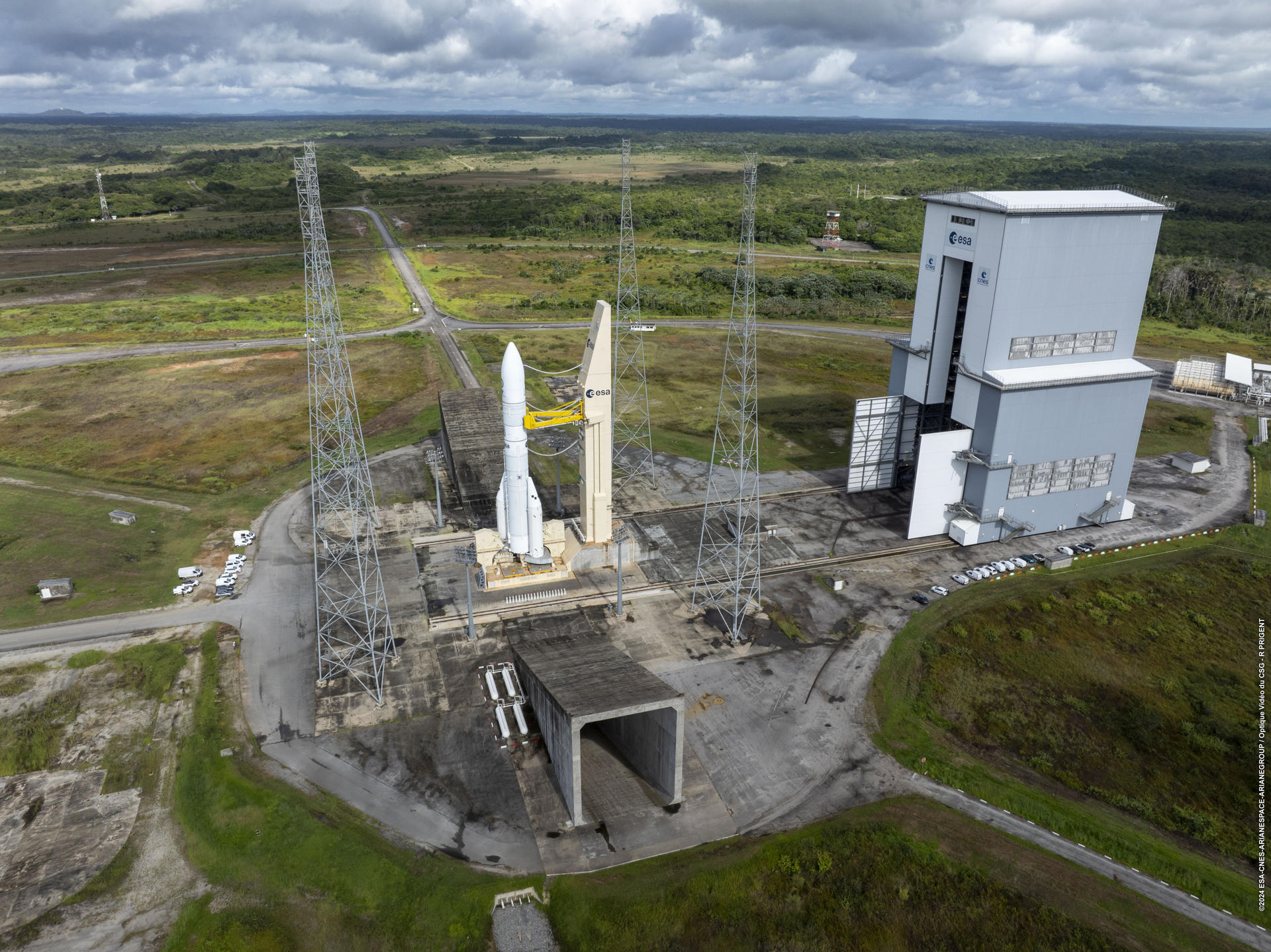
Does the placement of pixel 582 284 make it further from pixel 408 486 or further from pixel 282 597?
pixel 282 597

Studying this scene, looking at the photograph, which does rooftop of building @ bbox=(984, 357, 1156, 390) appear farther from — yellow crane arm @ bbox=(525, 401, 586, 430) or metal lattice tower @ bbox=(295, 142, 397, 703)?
metal lattice tower @ bbox=(295, 142, 397, 703)

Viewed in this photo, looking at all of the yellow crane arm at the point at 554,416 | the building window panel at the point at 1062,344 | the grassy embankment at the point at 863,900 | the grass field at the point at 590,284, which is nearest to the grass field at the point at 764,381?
the grass field at the point at 590,284

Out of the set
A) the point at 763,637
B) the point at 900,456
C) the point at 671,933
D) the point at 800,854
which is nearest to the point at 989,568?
the point at 900,456

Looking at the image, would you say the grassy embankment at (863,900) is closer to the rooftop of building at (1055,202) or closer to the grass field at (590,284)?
the rooftop of building at (1055,202)

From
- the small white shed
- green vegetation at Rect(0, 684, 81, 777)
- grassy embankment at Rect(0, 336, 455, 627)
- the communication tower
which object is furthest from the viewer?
the communication tower

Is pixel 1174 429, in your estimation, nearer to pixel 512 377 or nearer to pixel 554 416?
pixel 554 416

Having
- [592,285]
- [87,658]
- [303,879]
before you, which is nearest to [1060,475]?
[303,879]

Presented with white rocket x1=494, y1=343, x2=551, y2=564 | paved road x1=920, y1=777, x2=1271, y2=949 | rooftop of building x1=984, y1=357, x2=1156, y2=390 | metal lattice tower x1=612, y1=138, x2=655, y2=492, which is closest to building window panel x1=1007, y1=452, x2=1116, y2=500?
rooftop of building x1=984, y1=357, x2=1156, y2=390
